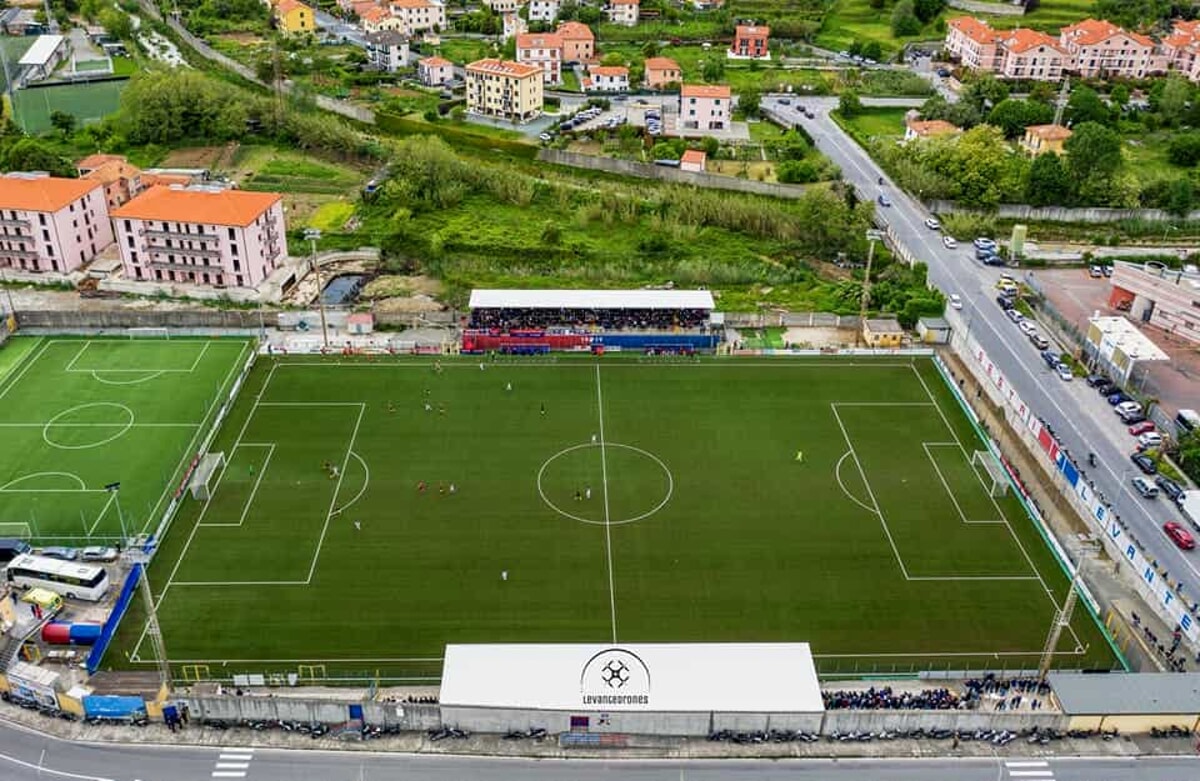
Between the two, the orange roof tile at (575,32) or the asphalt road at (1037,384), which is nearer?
the asphalt road at (1037,384)

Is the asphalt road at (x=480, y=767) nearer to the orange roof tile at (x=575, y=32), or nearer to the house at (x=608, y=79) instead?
the house at (x=608, y=79)

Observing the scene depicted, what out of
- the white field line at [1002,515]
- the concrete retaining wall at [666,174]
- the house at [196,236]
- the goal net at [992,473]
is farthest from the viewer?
the concrete retaining wall at [666,174]

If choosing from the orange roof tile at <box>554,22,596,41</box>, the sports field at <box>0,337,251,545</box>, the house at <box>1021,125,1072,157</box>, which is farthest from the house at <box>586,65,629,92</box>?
the sports field at <box>0,337,251,545</box>

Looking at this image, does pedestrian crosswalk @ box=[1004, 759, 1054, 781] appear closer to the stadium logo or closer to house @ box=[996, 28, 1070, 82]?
the stadium logo

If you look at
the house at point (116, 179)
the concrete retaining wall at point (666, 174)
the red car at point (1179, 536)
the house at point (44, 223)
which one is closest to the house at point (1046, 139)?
the concrete retaining wall at point (666, 174)

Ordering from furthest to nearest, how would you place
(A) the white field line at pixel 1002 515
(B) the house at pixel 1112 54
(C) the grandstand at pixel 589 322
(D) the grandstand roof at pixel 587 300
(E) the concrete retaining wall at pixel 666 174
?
1. (B) the house at pixel 1112 54
2. (E) the concrete retaining wall at pixel 666 174
3. (D) the grandstand roof at pixel 587 300
4. (C) the grandstand at pixel 589 322
5. (A) the white field line at pixel 1002 515

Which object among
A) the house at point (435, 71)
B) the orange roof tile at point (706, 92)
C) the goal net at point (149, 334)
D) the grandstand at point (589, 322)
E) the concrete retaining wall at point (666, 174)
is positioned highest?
the orange roof tile at point (706, 92)

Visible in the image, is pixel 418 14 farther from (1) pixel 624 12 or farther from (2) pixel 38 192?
(2) pixel 38 192

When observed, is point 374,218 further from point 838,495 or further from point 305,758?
point 305,758
